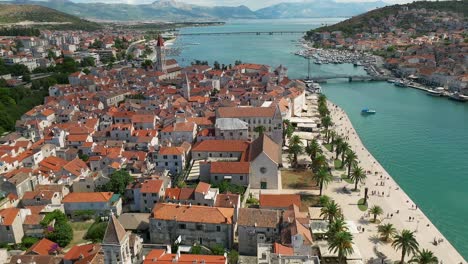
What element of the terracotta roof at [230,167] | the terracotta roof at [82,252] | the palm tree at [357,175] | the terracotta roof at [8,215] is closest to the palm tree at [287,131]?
the palm tree at [357,175]

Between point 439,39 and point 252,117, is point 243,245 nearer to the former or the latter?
point 252,117

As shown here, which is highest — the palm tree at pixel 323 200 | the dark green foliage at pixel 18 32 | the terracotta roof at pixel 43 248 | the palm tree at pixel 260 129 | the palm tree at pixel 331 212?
the dark green foliage at pixel 18 32

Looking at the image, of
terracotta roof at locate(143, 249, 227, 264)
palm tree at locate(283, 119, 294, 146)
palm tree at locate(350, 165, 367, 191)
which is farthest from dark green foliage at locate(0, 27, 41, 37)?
terracotta roof at locate(143, 249, 227, 264)

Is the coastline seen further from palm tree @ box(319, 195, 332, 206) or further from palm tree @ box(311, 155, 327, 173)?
palm tree @ box(311, 155, 327, 173)

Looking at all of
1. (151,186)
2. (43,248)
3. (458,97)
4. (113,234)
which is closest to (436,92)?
(458,97)

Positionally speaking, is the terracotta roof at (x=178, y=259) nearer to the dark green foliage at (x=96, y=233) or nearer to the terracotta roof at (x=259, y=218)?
the terracotta roof at (x=259, y=218)
